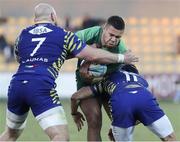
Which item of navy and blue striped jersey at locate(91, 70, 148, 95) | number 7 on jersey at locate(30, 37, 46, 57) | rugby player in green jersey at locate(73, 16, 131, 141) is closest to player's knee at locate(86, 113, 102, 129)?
rugby player in green jersey at locate(73, 16, 131, 141)

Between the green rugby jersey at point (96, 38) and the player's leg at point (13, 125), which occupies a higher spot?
the green rugby jersey at point (96, 38)

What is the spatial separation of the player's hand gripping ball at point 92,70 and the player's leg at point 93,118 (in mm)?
378

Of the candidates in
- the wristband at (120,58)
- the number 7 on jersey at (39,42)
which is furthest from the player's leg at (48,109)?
the wristband at (120,58)

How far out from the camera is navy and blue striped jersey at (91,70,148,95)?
321 inches

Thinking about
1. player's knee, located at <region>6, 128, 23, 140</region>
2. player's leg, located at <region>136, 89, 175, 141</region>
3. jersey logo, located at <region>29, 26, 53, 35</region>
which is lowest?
player's knee, located at <region>6, 128, 23, 140</region>

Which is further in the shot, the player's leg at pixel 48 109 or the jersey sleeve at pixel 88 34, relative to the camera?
the jersey sleeve at pixel 88 34

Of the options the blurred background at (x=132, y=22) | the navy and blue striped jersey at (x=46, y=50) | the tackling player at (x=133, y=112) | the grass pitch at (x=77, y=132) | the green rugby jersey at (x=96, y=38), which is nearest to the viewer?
the tackling player at (x=133, y=112)

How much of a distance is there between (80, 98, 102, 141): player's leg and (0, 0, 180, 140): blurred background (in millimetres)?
13835

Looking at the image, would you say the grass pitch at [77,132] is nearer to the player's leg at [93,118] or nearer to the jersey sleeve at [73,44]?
the player's leg at [93,118]

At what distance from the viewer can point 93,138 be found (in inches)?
335

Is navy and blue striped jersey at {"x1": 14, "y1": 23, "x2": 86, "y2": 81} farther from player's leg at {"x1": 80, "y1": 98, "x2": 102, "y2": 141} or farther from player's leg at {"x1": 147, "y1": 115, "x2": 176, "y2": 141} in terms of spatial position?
player's leg at {"x1": 147, "y1": 115, "x2": 176, "y2": 141}

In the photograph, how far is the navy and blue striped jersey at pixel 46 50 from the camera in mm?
7895

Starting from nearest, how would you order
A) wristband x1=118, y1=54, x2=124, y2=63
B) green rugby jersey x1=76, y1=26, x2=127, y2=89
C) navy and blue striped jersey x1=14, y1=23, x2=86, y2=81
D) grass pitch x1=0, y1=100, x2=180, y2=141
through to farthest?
navy and blue striped jersey x1=14, y1=23, x2=86, y2=81 → wristband x1=118, y1=54, x2=124, y2=63 → green rugby jersey x1=76, y1=26, x2=127, y2=89 → grass pitch x1=0, y1=100, x2=180, y2=141

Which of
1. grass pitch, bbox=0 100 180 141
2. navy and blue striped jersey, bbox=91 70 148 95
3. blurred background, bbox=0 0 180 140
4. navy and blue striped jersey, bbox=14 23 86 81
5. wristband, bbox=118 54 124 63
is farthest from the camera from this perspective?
blurred background, bbox=0 0 180 140
